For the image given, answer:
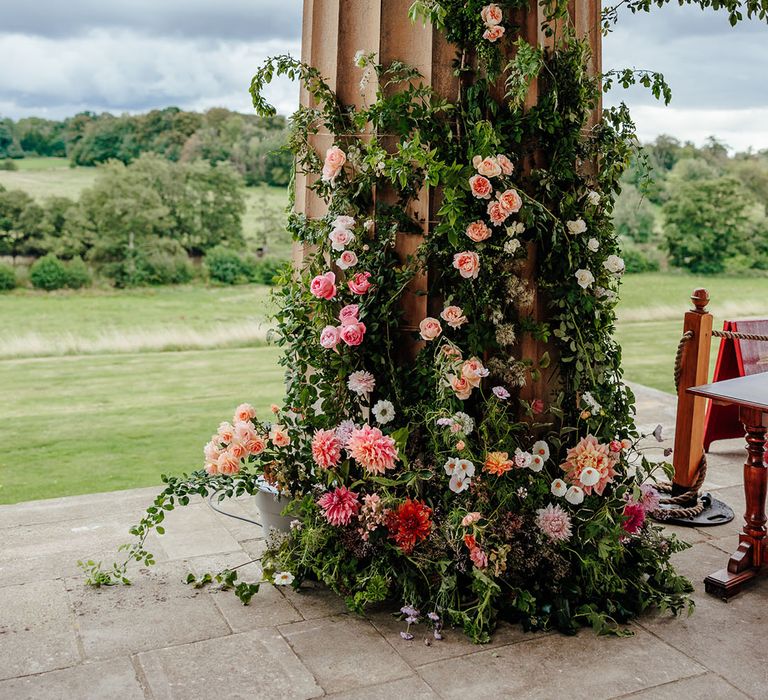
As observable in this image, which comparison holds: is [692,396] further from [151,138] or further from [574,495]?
[151,138]

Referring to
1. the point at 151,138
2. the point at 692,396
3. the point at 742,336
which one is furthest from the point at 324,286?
the point at 151,138

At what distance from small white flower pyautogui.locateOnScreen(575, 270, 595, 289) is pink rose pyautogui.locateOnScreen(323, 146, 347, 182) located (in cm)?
90

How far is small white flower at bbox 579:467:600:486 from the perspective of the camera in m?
2.75

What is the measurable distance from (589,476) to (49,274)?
6865 mm

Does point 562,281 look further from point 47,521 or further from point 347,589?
point 47,521

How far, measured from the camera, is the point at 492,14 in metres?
2.63

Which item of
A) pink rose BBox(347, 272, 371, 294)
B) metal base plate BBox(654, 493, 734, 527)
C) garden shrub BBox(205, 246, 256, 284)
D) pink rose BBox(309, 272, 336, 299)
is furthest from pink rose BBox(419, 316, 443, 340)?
garden shrub BBox(205, 246, 256, 284)

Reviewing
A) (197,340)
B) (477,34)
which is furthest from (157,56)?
(477,34)

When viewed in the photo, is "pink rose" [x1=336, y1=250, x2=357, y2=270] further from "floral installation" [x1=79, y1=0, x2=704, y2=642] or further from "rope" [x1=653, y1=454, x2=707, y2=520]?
"rope" [x1=653, y1=454, x2=707, y2=520]

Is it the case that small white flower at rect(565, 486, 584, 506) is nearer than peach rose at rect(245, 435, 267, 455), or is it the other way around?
small white flower at rect(565, 486, 584, 506)

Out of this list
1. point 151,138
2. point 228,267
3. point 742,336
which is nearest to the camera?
point 742,336

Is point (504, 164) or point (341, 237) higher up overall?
point (504, 164)

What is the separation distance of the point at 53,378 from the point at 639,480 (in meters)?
6.55

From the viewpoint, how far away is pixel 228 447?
2.97 m
